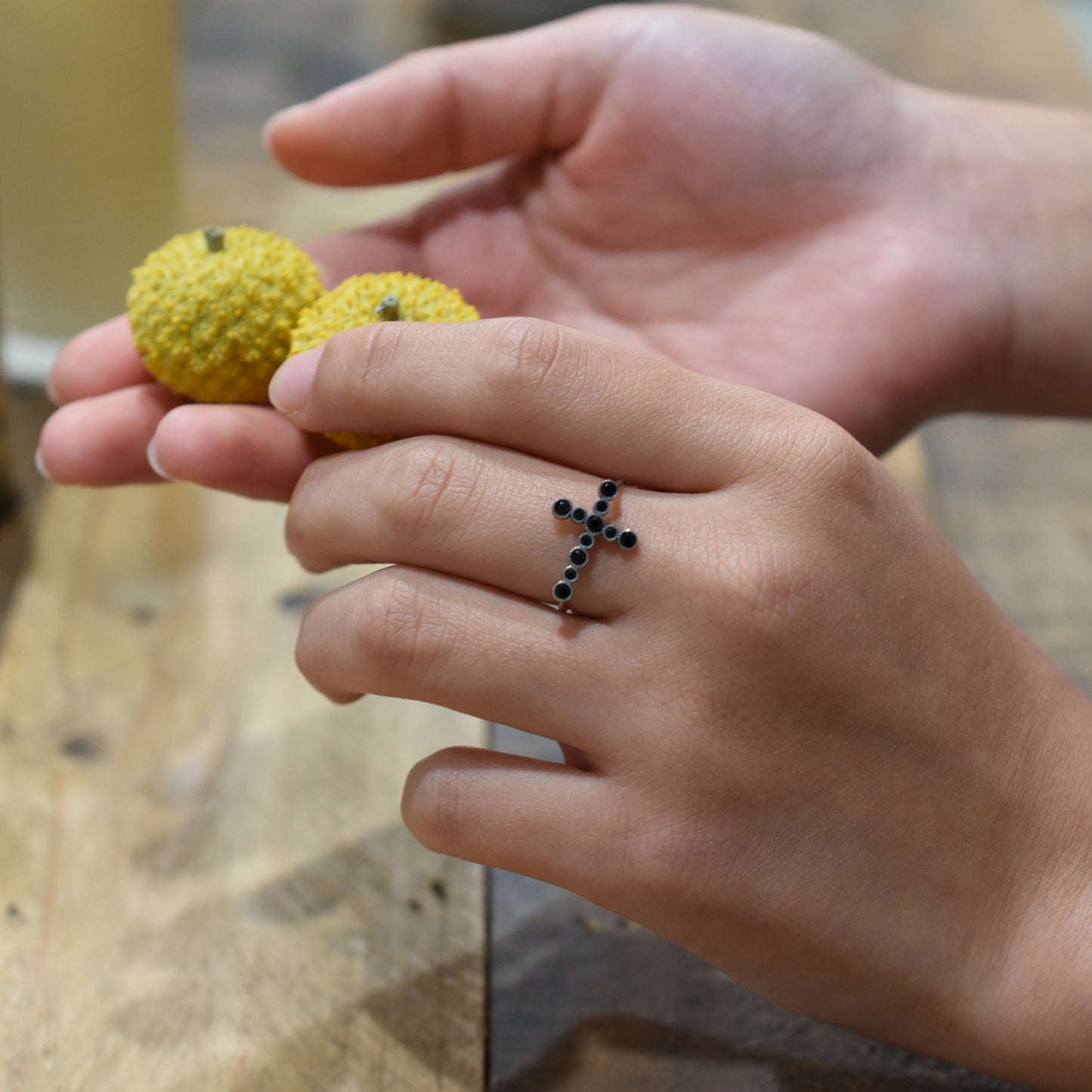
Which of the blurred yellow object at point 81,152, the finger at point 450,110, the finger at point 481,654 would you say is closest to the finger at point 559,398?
the finger at point 481,654

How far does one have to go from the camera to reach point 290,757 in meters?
0.90

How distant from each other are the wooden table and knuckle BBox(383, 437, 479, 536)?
326mm

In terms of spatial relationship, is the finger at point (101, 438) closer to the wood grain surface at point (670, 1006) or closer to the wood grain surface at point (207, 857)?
the wood grain surface at point (207, 857)

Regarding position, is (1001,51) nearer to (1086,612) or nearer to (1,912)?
(1086,612)

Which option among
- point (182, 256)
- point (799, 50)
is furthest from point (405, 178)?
point (799, 50)

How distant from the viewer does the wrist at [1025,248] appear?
987mm

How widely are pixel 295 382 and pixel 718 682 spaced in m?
→ 0.34

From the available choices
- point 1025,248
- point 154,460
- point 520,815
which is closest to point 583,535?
point 520,815

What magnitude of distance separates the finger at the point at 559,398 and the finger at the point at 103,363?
27cm

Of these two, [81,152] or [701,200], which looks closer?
[701,200]

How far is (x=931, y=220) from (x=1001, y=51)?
4.02 ft

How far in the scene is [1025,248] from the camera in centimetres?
99

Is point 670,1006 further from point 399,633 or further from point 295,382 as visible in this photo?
point 295,382

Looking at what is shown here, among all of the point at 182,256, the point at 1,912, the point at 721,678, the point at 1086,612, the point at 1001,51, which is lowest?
the point at 1,912
